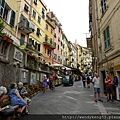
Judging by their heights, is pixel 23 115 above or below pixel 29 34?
below

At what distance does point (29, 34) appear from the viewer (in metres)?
20.1

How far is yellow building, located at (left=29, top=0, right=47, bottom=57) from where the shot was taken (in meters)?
21.4

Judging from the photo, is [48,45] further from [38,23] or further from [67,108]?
[67,108]

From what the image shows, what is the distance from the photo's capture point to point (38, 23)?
23359 mm

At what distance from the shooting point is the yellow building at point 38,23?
21.4 metres

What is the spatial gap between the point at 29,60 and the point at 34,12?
47.2ft

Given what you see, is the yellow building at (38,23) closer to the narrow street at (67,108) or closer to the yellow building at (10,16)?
the yellow building at (10,16)

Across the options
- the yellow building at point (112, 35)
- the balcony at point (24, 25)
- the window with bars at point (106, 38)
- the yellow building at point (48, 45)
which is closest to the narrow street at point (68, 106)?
the yellow building at point (112, 35)

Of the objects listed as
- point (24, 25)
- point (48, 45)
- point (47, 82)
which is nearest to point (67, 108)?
point (47, 82)

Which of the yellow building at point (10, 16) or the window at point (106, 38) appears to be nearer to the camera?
the window at point (106, 38)

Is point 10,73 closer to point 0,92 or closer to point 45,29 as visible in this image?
point 0,92

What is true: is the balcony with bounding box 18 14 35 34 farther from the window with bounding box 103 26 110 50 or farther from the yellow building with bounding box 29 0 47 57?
the window with bounding box 103 26 110 50

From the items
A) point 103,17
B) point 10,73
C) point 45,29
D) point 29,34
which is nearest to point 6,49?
point 10,73

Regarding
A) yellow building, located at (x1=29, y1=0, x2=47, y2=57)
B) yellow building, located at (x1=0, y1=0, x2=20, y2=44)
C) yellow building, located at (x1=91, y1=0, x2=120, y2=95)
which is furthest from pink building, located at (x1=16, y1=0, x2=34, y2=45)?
yellow building, located at (x1=91, y1=0, x2=120, y2=95)
